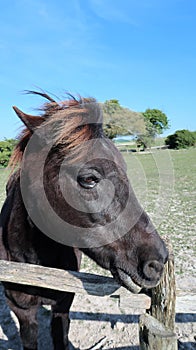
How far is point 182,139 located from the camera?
48875 millimetres

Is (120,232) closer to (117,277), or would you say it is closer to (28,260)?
(117,277)

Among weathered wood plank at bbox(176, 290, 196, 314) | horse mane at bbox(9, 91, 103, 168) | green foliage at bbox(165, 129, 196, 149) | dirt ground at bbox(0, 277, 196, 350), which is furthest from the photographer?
green foliage at bbox(165, 129, 196, 149)

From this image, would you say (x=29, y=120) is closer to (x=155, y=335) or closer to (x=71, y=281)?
(x=71, y=281)

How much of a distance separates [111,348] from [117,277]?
1.96m

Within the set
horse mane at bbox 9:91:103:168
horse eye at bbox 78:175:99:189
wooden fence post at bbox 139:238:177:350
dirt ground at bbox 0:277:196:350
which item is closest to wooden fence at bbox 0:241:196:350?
wooden fence post at bbox 139:238:177:350

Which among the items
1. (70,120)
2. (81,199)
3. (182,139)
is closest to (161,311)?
(81,199)

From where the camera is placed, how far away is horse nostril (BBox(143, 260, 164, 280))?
1.51 meters

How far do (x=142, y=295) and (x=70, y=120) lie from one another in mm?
1330

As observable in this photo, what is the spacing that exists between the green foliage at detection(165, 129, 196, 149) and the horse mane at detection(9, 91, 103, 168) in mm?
49554

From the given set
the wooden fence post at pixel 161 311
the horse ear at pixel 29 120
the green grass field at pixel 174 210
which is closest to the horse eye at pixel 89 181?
the horse ear at pixel 29 120

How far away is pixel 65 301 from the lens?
259cm

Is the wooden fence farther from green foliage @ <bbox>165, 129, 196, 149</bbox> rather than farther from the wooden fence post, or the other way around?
green foliage @ <bbox>165, 129, 196, 149</bbox>

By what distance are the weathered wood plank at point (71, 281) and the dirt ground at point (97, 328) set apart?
1350 mm

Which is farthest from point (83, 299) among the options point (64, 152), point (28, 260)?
point (64, 152)
